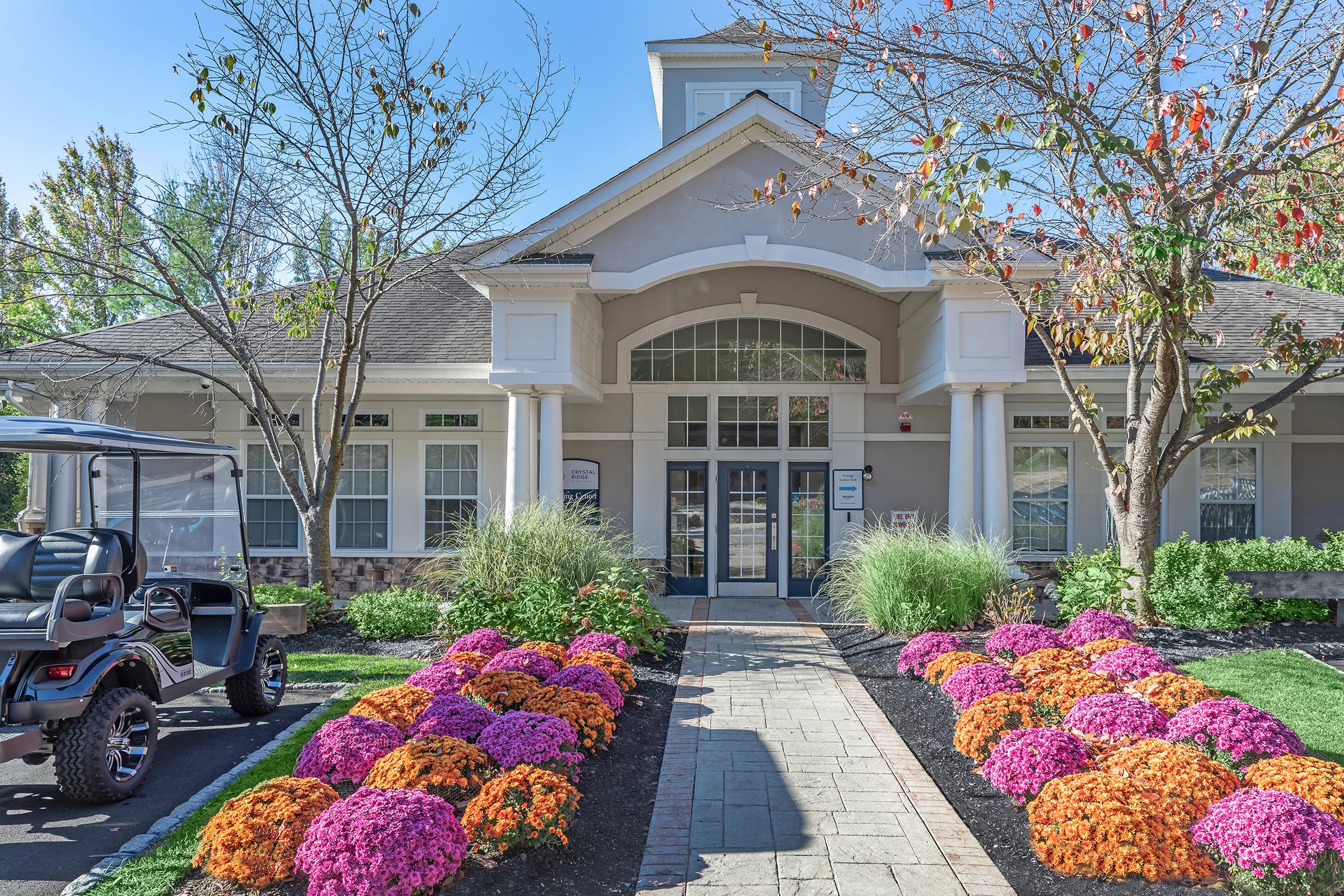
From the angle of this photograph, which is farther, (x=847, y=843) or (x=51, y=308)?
(x=51, y=308)

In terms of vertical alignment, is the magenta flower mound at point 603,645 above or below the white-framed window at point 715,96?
below

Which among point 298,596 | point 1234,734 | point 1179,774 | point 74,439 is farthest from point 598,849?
point 298,596

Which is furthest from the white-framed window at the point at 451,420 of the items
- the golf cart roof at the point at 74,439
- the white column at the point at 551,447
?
the golf cart roof at the point at 74,439

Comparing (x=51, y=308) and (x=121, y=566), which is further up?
(x=51, y=308)

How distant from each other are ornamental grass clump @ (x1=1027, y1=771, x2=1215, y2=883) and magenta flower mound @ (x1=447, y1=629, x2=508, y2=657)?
440 cm

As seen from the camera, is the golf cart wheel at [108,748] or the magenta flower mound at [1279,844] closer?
the magenta flower mound at [1279,844]

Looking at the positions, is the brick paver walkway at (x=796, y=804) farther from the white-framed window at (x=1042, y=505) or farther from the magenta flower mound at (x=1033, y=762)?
the white-framed window at (x=1042, y=505)

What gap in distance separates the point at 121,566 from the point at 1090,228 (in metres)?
8.38

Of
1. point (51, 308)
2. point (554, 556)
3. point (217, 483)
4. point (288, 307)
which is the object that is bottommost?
point (554, 556)

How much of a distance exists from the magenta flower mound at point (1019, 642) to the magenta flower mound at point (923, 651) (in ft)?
0.97

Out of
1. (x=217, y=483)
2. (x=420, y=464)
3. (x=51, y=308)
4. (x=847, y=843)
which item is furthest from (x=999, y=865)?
(x=51, y=308)

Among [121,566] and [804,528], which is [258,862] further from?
[804,528]

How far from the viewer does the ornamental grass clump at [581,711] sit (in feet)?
16.7

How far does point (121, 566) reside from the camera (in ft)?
17.3
